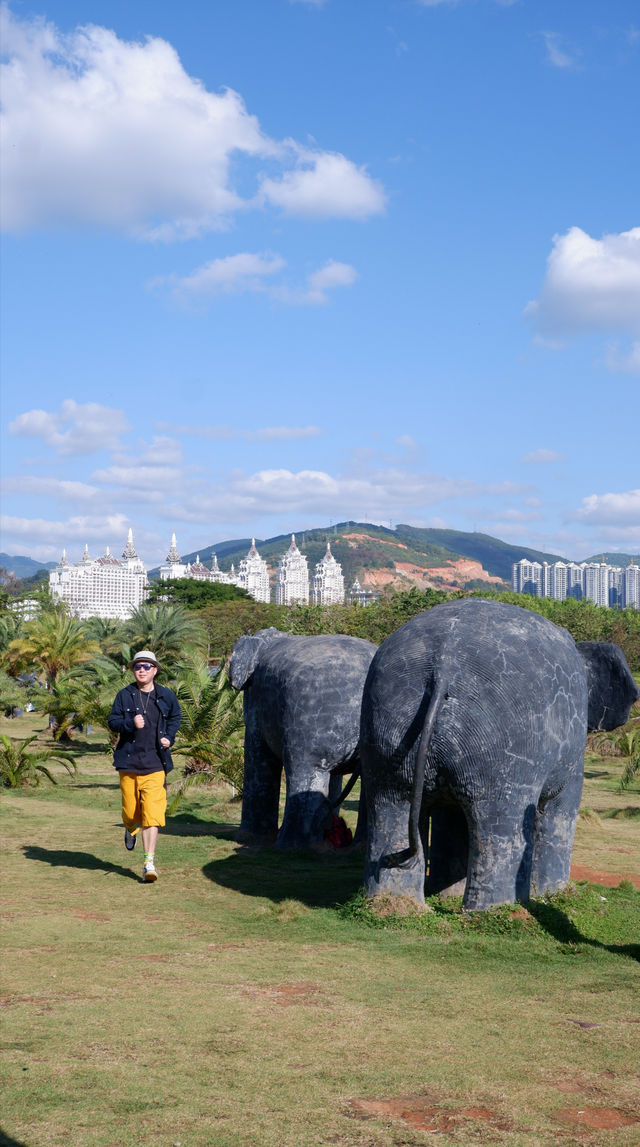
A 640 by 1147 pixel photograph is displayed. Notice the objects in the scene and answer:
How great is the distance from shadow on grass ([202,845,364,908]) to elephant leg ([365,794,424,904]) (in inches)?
31.0

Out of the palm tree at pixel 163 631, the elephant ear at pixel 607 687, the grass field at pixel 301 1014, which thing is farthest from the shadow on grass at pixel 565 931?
the palm tree at pixel 163 631

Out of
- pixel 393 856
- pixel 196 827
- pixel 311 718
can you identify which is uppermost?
pixel 311 718

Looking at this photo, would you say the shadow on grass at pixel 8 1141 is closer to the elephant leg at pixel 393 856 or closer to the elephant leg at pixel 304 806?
the elephant leg at pixel 393 856

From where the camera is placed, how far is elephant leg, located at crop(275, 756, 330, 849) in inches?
389

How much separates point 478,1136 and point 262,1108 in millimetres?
848

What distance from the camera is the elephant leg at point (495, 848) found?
7.00 meters

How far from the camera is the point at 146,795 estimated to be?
344 inches

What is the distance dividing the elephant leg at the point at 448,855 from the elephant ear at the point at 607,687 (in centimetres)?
138

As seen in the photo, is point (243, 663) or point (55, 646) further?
point (55, 646)

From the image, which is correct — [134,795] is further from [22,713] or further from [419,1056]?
[22,713]

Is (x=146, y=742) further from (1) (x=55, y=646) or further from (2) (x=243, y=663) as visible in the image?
(1) (x=55, y=646)

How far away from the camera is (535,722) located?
709 centimetres

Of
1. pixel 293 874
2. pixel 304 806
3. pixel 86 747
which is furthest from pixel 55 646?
pixel 293 874

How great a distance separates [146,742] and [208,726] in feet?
28.1
